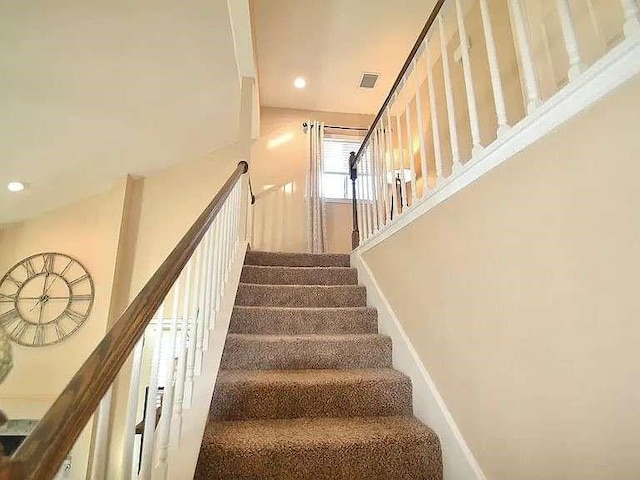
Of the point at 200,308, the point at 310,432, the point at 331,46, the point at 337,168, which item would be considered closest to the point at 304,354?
the point at 310,432

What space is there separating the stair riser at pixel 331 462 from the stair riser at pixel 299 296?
1.17 m

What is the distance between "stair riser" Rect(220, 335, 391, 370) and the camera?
Answer: 1.88 meters

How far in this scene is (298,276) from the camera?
2.75m

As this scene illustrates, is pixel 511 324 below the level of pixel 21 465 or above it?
above

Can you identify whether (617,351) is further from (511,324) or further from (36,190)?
(36,190)

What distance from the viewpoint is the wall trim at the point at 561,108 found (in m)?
0.73

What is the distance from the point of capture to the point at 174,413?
46.5 inches

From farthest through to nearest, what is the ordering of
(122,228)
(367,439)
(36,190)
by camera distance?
(122,228)
(36,190)
(367,439)

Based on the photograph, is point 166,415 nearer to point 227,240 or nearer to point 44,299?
point 227,240

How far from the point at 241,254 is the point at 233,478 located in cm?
154

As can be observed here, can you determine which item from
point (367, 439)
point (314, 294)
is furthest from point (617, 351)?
point (314, 294)

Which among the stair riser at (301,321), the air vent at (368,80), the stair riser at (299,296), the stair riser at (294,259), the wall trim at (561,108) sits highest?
the air vent at (368,80)

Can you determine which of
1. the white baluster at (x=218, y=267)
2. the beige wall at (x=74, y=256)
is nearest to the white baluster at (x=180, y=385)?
the white baluster at (x=218, y=267)

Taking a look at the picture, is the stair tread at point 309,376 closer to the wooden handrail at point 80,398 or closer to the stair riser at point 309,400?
the stair riser at point 309,400
